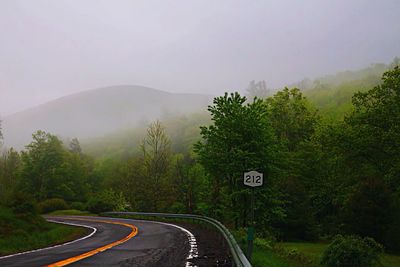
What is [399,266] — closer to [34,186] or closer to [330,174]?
[330,174]

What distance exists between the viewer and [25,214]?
2267cm

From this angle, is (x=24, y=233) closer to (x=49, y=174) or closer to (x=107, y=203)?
(x=107, y=203)

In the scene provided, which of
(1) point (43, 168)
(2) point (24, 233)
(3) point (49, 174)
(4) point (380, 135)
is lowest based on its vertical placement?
(2) point (24, 233)

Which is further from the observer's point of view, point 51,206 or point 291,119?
point 51,206

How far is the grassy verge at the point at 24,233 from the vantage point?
16406 millimetres

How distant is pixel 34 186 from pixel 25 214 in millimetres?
49937

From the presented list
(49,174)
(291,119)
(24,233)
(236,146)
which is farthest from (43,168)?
(24,233)

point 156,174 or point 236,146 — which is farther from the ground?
point 236,146

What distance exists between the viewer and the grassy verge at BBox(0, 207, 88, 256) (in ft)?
53.8

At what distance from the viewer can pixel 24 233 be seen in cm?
1923

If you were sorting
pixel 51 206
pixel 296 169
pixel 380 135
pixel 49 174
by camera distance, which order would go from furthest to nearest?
pixel 49 174, pixel 51 206, pixel 296 169, pixel 380 135

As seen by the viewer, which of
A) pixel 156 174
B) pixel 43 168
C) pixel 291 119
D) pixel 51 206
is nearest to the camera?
pixel 291 119

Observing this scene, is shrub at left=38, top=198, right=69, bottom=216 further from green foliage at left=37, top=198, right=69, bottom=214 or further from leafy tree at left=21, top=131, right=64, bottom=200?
leafy tree at left=21, top=131, right=64, bottom=200

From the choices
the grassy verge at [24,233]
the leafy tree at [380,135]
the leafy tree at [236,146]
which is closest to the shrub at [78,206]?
the grassy verge at [24,233]
